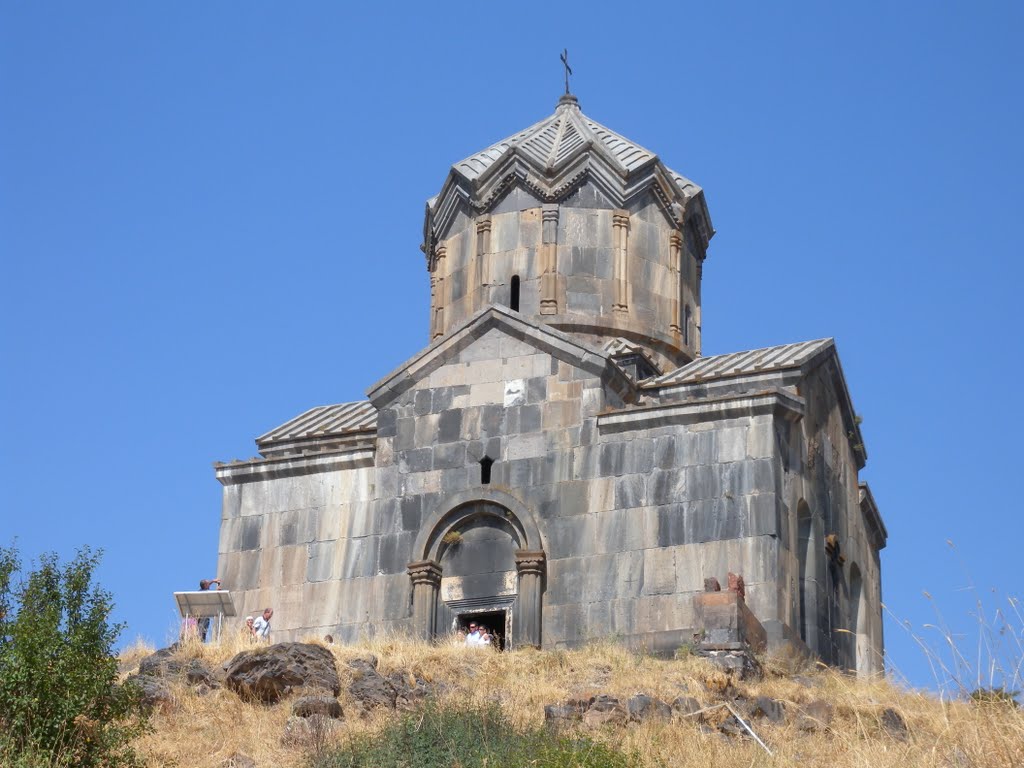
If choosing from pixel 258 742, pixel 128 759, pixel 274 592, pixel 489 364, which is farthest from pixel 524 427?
pixel 128 759

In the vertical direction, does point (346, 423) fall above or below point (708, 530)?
above

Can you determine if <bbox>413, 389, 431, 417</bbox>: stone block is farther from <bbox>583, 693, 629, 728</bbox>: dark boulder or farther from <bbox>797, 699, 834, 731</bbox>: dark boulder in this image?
<bbox>797, 699, 834, 731</bbox>: dark boulder

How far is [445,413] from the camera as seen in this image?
1870 cm

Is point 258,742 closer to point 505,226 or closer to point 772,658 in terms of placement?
point 772,658

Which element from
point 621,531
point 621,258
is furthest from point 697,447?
point 621,258

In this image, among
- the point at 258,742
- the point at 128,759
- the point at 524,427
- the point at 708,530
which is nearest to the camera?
the point at 128,759

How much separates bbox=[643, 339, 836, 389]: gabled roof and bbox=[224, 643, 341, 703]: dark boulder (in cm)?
631

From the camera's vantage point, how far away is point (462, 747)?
36.3ft

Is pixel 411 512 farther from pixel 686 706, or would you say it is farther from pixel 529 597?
pixel 686 706

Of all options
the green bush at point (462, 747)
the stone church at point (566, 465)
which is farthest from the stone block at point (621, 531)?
the green bush at point (462, 747)

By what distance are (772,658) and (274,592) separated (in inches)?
223

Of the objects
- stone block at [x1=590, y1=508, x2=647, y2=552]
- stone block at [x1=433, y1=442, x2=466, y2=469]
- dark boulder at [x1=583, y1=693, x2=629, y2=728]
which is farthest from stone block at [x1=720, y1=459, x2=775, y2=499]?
dark boulder at [x1=583, y1=693, x2=629, y2=728]

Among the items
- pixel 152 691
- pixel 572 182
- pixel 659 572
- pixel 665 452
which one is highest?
pixel 572 182

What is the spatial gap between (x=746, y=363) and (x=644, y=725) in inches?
293
